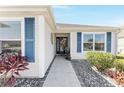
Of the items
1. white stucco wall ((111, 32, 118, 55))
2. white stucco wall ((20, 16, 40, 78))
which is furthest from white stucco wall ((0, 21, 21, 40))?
white stucco wall ((111, 32, 118, 55))

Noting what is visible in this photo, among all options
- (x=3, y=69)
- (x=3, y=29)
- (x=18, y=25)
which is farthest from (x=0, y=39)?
(x=3, y=69)

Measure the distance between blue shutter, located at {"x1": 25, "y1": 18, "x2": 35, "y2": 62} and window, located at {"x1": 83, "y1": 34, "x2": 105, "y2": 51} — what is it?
1119cm

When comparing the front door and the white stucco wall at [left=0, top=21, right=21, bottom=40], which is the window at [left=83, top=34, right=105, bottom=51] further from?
the white stucco wall at [left=0, top=21, right=21, bottom=40]

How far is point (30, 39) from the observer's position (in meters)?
9.77

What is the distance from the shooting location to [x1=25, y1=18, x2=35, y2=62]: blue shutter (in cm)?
973

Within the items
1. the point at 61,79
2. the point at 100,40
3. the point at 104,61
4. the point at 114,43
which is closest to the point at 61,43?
the point at 100,40

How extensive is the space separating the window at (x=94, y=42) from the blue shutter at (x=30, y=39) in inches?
441

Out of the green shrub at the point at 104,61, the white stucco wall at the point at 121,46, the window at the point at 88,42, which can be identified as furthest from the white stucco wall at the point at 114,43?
the green shrub at the point at 104,61

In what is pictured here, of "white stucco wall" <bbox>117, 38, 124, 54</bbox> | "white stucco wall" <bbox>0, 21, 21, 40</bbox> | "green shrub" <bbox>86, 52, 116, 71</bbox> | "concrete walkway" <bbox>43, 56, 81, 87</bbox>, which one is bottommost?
"concrete walkway" <bbox>43, 56, 81, 87</bbox>

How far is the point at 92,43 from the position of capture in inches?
803

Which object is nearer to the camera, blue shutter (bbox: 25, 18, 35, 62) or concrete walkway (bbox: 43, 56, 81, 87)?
concrete walkway (bbox: 43, 56, 81, 87)
